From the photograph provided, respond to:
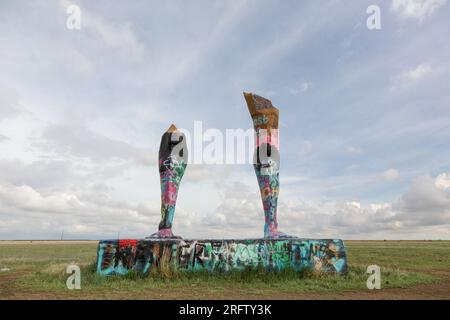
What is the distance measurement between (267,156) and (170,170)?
11.9ft

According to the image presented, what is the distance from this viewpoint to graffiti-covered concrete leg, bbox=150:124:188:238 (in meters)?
13.7

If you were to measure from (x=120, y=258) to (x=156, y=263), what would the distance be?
1260 mm

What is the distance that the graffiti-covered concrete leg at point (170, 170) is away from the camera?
1372cm

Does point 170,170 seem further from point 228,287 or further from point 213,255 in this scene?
point 228,287

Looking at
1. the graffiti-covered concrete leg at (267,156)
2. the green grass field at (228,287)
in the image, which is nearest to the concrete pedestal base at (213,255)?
the green grass field at (228,287)

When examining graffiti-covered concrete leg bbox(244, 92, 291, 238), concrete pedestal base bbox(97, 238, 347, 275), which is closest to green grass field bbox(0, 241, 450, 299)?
concrete pedestal base bbox(97, 238, 347, 275)

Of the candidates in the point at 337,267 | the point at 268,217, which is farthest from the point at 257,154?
the point at 337,267

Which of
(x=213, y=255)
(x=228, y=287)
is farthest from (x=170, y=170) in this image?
(x=228, y=287)

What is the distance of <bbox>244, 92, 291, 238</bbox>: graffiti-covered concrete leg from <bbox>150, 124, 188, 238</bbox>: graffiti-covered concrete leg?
2815 mm

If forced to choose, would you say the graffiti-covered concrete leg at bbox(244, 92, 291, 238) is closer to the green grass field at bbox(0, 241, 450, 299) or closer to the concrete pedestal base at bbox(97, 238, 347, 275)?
the concrete pedestal base at bbox(97, 238, 347, 275)

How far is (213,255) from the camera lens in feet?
40.5

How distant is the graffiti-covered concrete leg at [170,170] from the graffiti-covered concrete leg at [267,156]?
2815 mm
